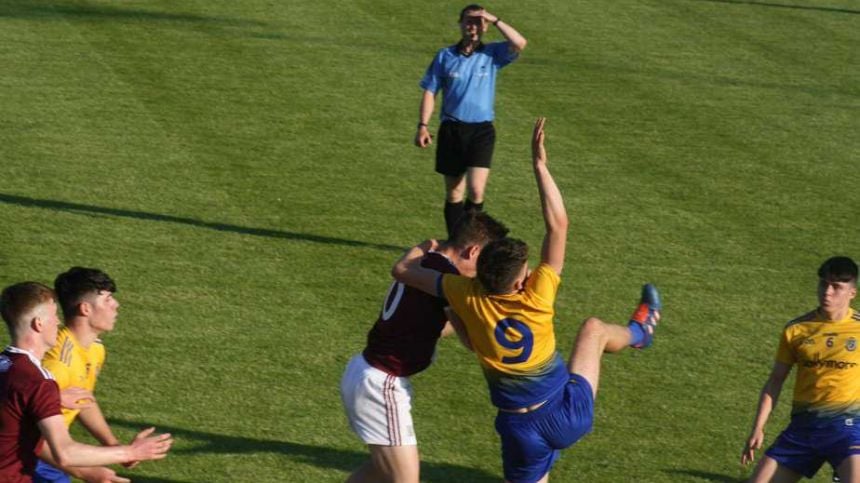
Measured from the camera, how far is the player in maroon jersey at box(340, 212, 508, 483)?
830cm

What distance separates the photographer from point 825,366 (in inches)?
362

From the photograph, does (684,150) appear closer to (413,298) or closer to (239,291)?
(239,291)

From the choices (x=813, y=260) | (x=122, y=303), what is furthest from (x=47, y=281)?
(x=813, y=260)

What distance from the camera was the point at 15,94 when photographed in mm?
19031

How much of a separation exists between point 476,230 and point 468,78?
6155 mm

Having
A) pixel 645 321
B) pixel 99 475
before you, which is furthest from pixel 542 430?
pixel 99 475

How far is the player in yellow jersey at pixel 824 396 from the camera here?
9055 mm

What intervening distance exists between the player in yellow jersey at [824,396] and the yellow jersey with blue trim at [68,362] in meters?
3.94

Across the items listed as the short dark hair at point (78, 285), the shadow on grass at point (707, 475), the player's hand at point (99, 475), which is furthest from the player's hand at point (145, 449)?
the shadow on grass at point (707, 475)

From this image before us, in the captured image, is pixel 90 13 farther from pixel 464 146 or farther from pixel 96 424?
pixel 96 424

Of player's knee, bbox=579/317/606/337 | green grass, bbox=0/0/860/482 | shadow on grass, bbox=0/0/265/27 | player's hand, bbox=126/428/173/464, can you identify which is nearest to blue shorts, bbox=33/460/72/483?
player's hand, bbox=126/428/173/464

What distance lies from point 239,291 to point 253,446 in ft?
10.1

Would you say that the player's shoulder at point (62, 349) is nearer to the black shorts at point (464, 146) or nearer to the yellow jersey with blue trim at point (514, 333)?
the yellow jersey with blue trim at point (514, 333)

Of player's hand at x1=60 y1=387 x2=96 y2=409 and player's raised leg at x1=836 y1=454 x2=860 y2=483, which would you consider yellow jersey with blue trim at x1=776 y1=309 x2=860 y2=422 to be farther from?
player's hand at x1=60 y1=387 x2=96 y2=409
